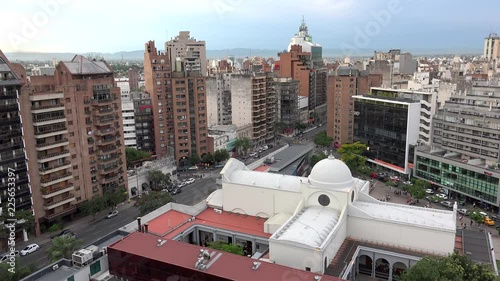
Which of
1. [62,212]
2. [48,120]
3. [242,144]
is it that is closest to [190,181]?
[242,144]

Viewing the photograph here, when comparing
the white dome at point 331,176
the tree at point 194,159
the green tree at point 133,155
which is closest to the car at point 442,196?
the white dome at point 331,176

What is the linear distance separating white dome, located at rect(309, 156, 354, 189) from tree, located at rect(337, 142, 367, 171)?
2723cm

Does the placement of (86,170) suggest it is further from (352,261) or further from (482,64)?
(482,64)

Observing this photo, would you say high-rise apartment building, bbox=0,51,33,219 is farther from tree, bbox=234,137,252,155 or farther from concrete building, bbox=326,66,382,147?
concrete building, bbox=326,66,382,147

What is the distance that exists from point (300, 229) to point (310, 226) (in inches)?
43.1

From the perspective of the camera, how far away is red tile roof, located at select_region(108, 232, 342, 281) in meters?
25.5

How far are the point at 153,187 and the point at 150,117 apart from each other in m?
16.7

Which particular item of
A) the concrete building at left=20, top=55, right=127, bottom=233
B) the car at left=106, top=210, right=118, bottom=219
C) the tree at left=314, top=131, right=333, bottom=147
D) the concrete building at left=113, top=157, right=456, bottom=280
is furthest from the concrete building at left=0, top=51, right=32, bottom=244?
the tree at left=314, top=131, right=333, bottom=147

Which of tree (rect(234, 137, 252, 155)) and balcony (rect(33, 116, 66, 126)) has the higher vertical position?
balcony (rect(33, 116, 66, 126))

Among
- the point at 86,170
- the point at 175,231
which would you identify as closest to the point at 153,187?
the point at 86,170

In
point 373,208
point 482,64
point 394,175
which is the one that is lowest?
point 394,175

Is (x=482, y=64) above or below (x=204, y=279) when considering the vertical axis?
above

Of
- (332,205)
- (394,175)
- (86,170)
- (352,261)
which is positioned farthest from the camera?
(394,175)

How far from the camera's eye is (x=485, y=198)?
50062 millimetres
